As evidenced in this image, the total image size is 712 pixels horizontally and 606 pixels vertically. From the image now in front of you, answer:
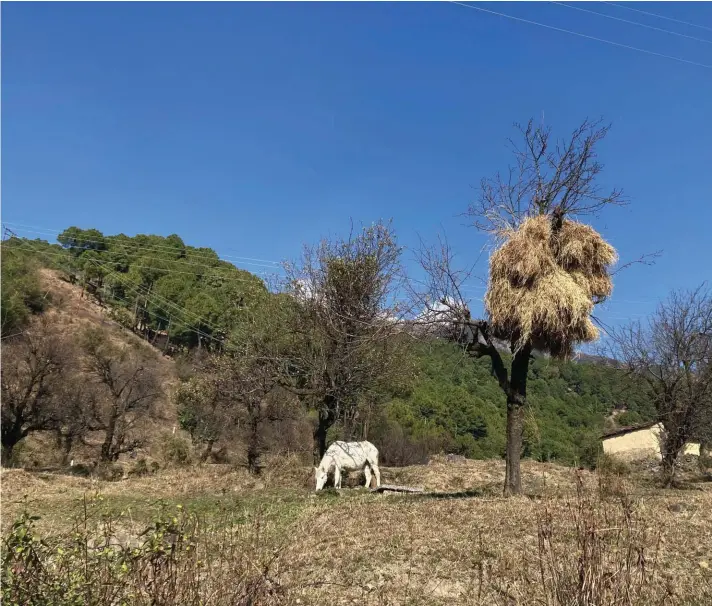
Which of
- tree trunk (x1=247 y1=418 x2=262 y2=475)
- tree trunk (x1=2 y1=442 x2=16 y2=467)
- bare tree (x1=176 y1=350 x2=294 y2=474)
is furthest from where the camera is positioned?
tree trunk (x1=2 y1=442 x2=16 y2=467)

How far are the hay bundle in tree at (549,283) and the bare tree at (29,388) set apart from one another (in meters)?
23.9

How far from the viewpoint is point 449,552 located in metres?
5.98

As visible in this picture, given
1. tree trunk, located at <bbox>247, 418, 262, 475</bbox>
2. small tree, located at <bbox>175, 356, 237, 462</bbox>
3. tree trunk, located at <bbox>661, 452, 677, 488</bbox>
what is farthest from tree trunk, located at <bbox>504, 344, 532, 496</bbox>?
small tree, located at <bbox>175, 356, 237, 462</bbox>

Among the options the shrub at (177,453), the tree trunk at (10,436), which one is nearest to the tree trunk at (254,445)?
the shrub at (177,453)

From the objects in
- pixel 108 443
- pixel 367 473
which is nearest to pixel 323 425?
pixel 367 473

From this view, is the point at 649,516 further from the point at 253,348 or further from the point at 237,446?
the point at 237,446

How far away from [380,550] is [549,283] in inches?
214

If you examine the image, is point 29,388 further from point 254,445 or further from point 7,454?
point 254,445

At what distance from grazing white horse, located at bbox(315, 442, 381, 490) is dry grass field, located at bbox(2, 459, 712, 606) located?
109 centimetres

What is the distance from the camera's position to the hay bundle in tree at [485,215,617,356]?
9.26 meters

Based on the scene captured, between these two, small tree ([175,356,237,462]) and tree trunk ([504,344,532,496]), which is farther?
small tree ([175,356,237,462])

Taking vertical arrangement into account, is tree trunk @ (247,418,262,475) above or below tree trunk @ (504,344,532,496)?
below

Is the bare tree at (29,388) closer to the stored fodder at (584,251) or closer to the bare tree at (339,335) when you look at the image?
the bare tree at (339,335)

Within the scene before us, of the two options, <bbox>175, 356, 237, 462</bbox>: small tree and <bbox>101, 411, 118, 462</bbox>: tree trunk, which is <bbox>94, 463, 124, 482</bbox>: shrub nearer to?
<bbox>101, 411, 118, 462</bbox>: tree trunk
